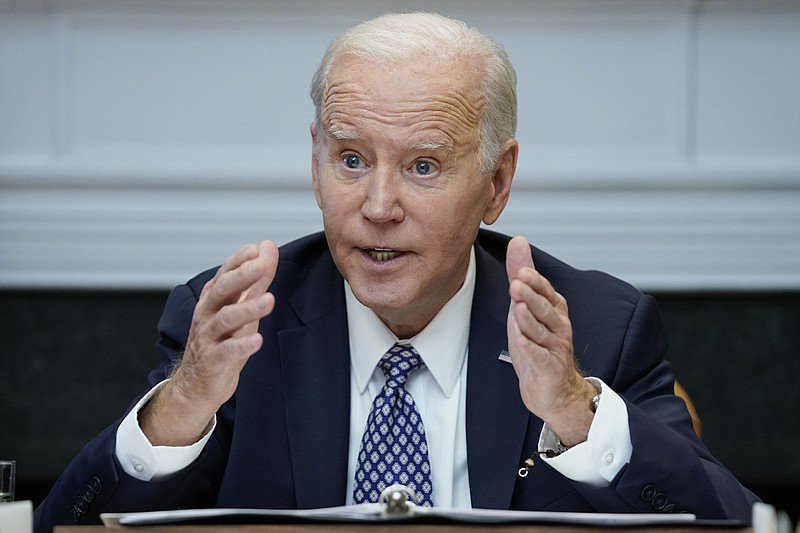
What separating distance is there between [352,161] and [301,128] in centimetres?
127

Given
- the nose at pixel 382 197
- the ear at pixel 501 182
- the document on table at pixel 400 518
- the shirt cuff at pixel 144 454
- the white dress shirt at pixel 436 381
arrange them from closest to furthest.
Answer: the document on table at pixel 400 518, the shirt cuff at pixel 144 454, the nose at pixel 382 197, the white dress shirt at pixel 436 381, the ear at pixel 501 182

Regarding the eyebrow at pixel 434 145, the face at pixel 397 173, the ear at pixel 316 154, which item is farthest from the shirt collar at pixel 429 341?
the eyebrow at pixel 434 145

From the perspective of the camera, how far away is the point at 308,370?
2492 mm

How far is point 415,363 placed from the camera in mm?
2504

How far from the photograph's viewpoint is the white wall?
3615mm

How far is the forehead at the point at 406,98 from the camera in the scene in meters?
2.35

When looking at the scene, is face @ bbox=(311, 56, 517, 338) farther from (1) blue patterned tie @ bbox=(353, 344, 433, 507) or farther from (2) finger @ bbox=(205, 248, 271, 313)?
(2) finger @ bbox=(205, 248, 271, 313)

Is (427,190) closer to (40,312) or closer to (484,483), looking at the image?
(484,483)

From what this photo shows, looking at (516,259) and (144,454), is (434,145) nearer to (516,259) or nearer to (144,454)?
(516,259)

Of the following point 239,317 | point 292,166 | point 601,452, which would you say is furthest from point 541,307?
point 292,166

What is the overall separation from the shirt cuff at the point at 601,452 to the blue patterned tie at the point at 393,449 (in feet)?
1.24

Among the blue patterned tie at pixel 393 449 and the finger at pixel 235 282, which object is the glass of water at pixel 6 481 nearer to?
the finger at pixel 235 282

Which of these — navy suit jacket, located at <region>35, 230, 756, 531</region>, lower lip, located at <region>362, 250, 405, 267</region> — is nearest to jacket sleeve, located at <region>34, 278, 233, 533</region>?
navy suit jacket, located at <region>35, 230, 756, 531</region>

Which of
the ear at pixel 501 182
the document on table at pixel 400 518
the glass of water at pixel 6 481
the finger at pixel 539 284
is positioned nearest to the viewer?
the document on table at pixel 400 518
